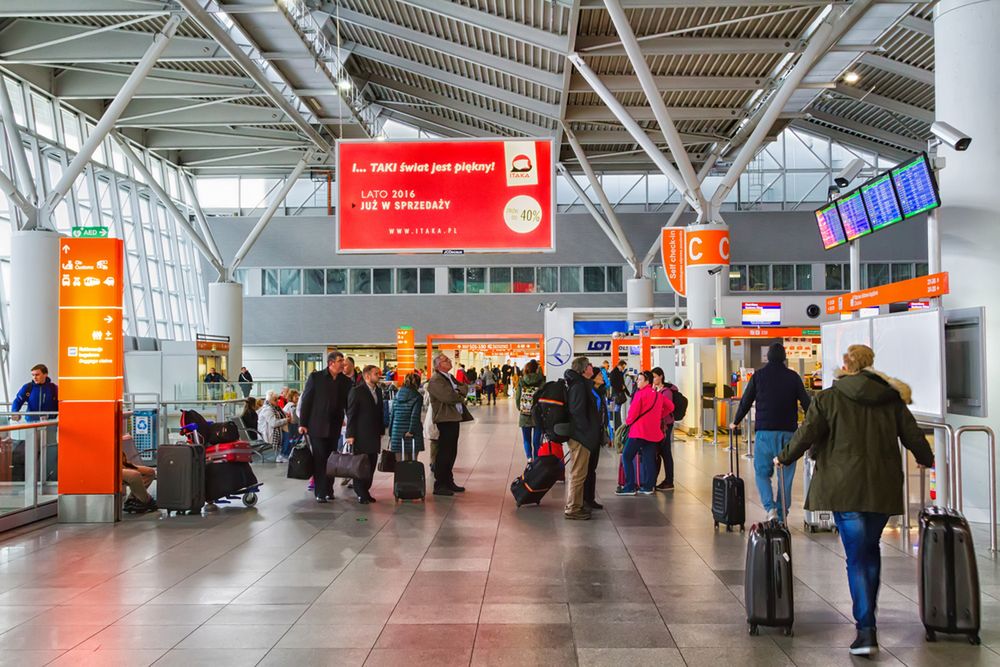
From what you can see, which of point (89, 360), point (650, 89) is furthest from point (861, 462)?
point (650, 89)

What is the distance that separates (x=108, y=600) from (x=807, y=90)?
809 inches

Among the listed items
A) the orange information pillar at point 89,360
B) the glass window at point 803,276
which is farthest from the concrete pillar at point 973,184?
the glass window at point 803,276

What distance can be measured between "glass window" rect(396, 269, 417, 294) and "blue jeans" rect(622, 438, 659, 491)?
28.9 meters

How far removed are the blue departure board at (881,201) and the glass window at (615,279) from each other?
95.6 feet

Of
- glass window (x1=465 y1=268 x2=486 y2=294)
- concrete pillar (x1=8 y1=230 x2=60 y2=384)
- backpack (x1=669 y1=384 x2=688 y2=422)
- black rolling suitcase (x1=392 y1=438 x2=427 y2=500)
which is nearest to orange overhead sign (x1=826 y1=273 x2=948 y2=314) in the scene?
backpack (x1=669 y1=384 x2=688 y2=422)

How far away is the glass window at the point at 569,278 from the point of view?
39625mm

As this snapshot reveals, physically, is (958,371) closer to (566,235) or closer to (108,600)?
(108,600)

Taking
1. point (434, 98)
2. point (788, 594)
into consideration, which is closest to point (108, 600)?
point (788, 594)

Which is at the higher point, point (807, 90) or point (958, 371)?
point (807, 90)

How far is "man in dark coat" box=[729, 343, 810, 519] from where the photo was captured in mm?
8406

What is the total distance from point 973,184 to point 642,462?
4.84m

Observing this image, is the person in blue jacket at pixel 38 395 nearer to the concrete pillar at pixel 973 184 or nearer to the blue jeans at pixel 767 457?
the blue jeans at pixel 767 457

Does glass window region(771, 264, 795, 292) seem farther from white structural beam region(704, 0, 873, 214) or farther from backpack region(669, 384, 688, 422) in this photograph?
backpack region(669, 384, 688, 422)

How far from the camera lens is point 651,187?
131 ft
